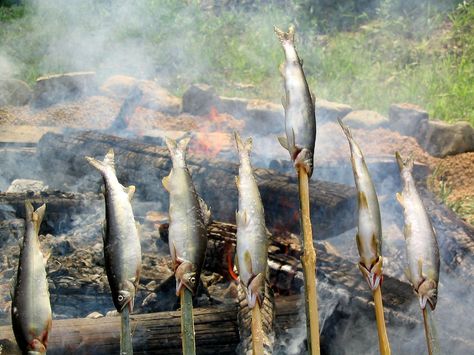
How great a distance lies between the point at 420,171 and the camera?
816 centimetres

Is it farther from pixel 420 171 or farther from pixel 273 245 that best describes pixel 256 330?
pixel 420 171

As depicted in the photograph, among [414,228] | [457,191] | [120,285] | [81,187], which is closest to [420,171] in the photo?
[457,191]

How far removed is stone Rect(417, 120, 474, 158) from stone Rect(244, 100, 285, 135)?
2.30 meters

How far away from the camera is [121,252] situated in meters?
2.55

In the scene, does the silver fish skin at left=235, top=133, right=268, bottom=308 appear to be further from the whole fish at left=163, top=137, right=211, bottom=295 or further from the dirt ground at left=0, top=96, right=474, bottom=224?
the dirt ground at left=0, top=96, right=474, bottom=224

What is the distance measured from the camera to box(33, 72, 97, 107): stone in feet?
40.9

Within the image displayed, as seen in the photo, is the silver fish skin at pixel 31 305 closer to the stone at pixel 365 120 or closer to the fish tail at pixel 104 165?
the fish tail at pixel 104 165

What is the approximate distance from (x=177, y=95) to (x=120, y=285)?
33.2ft

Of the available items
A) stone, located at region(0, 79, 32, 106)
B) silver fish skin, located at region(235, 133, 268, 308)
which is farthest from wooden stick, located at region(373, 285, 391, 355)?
stone, located at region(0, 79, 32, 106)

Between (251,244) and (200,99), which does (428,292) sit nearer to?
(251,244)

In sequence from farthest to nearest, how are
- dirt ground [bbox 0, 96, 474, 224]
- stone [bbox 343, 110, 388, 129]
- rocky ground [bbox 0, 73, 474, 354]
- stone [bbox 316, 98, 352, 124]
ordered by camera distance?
stone [bbox 316, 98, 352, 124] → stone [bbox 343, 110, 388, 129] → dirt ground [bbox 0, 96, 474, 224] → rocky ground [bbox 0, 73, 474, 354]

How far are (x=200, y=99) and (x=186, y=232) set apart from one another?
9072mm

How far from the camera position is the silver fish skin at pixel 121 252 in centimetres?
254

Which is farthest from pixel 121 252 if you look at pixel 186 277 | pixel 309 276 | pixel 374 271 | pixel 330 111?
pixel 330 111
